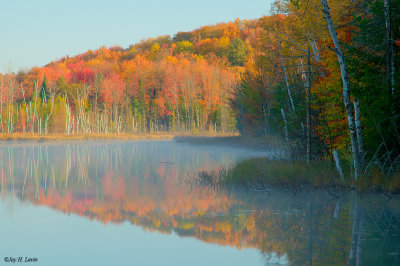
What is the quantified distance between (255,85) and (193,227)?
26.3 metres

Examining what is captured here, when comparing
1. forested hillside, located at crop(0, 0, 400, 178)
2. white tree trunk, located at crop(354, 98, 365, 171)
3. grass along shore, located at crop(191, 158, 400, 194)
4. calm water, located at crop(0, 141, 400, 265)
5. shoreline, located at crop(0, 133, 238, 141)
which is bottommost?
calm water, located at crop(0, 141, 400, 265)

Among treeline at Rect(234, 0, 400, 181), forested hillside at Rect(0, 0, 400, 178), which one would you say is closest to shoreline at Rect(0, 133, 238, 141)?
forested hillside at Rect(0, 0, 400, 178)

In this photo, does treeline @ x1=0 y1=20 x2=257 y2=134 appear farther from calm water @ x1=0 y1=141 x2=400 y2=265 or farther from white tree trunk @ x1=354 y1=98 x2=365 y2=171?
calm water @ x1=0 y1=141 x2=400 y2=265

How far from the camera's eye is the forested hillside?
13.1m

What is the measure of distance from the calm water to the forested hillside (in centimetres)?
295

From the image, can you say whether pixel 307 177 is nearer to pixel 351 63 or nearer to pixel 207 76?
pixel 351 63

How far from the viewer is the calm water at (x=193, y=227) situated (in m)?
7.71

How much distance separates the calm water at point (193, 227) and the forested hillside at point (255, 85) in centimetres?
295

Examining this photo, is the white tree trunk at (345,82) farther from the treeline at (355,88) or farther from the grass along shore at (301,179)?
the grass along shore at (301,179)

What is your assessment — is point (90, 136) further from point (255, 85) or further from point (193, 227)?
point (193, 227)

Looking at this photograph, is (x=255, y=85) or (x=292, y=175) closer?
(x=292, y=175)

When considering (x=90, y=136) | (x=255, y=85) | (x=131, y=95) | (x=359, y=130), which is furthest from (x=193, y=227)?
(x=131, y=95)

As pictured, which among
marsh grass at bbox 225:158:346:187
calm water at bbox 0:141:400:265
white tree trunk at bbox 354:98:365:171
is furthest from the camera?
marsh grass at bbox 225:158:346:187

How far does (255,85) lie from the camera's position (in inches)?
1383
